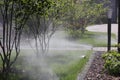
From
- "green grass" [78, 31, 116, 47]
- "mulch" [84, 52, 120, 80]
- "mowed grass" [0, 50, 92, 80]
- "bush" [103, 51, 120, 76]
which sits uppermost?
"bush" [103, 51, 120, 76]

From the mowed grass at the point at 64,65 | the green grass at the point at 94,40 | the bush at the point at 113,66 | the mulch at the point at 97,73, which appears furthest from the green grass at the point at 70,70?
the green grass at the point at 94,40

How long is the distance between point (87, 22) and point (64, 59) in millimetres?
7953

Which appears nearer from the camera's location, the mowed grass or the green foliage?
the mowed grass

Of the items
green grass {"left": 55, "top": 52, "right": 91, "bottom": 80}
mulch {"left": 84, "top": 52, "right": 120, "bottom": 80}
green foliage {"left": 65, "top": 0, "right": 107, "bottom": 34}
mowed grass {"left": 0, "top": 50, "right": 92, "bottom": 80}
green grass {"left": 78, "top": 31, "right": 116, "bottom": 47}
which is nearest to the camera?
mulch {"left": 84, "top": 52, "right": 120, "bottom": 80}

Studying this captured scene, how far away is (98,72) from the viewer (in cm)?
760

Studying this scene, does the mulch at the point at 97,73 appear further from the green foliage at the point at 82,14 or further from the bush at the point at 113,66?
the green foliage at the point at 82,14

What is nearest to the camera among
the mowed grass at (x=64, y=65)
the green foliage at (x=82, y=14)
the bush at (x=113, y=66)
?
the bush at (x=113, y=66)

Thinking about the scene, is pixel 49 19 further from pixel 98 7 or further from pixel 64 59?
pixel 98 7

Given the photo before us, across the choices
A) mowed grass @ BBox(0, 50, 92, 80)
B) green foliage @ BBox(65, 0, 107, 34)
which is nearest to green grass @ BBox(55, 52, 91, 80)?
mowed grass @ BBox(0, 50, 92, 80)

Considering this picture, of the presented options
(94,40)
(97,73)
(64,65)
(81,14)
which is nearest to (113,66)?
(97,73)

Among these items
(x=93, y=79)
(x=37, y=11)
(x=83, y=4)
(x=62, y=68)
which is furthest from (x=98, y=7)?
(x=37, y=11)

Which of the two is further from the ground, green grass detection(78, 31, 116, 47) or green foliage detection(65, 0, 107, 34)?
green foliage detection(65, 0, 107, 34)

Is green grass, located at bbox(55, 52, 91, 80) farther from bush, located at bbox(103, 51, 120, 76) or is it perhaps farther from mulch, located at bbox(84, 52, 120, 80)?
bush, located at bbox(103, 51, 120, 76)

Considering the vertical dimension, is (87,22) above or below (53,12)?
below
